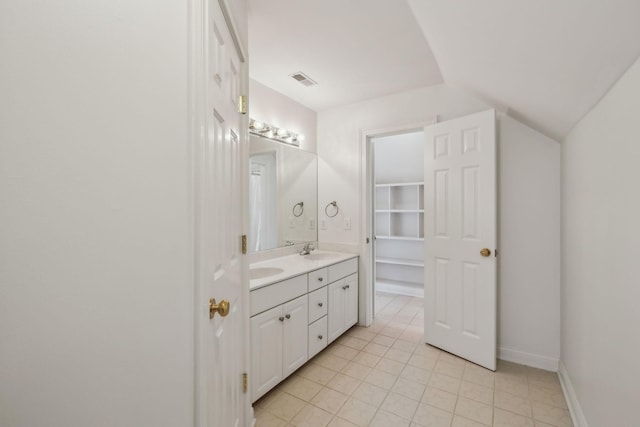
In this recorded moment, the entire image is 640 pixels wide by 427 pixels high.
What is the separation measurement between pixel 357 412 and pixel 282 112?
104 inches

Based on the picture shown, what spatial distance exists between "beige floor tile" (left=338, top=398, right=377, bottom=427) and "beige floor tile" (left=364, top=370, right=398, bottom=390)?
25cm

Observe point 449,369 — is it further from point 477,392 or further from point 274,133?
point 274,133

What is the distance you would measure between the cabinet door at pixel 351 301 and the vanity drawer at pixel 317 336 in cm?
41

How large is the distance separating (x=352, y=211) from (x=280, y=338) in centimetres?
160

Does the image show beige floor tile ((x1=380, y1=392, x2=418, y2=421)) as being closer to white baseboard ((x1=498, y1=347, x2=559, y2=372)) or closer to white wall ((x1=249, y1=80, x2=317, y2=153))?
white baseboard ((x1=498, y1=347, x2=559, y2=372))

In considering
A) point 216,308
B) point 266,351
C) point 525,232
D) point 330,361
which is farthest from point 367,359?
point 216,308

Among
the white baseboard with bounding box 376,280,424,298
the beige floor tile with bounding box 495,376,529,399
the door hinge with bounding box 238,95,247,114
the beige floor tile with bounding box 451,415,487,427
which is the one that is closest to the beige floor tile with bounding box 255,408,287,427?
the beige floor tile with bounding box 451,415,487,427

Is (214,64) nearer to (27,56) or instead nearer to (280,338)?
(27,56)

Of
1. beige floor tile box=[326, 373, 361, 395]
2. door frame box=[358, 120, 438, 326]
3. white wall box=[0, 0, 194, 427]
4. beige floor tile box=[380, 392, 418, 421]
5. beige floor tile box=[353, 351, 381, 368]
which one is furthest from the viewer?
door frame box=[358, 120, 438, 326]

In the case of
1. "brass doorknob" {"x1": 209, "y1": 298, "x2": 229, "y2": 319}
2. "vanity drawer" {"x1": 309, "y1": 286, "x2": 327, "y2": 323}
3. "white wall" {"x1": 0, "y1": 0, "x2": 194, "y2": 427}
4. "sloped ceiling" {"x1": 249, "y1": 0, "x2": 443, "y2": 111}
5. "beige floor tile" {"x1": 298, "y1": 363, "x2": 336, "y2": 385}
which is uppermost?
"sloped ceiling" {"x1": 249, "y1": 0, "x2": 443, "y2": 111}

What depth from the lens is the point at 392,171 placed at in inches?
177

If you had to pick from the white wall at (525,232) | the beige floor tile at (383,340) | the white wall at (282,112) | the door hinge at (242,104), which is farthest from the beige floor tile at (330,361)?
the white wall at (282,112)

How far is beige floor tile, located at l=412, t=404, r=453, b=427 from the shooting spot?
1657 mm

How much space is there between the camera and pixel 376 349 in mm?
2559
